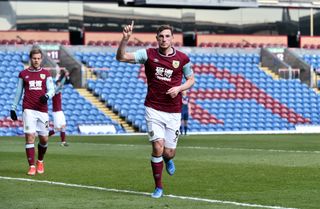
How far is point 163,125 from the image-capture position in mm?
13281

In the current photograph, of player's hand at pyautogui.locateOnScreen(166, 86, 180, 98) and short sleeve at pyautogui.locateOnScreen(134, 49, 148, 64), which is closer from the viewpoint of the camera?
player's hand at pyautogui.locateOnScreen(166, 86, 180, 98)

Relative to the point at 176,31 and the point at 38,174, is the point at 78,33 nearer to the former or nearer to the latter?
the point at 176,31

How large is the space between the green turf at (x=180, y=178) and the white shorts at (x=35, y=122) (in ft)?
2.86

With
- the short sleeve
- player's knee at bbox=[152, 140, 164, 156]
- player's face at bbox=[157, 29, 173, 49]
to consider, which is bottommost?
player's knee at bbox=[152, 140, 164, 156]

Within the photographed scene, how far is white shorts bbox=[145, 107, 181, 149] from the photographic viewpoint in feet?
43.1

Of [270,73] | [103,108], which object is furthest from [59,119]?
[270,73]

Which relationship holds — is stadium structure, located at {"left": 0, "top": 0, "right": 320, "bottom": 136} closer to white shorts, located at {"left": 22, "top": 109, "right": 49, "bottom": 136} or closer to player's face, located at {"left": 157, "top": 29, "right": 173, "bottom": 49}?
white shorts, located at {"left": 22, "top": 109, "right": 49, "bottom": 136}

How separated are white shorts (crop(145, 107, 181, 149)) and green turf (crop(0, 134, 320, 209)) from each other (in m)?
0.87

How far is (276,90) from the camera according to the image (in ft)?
168

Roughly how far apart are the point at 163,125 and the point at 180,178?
3.21 m

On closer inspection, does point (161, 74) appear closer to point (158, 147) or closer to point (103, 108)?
point (158, 147)

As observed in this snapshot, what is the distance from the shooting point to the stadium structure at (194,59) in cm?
4500

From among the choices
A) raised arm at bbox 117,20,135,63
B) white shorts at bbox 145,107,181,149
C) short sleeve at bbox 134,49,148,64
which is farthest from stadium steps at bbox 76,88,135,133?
raised arm at bbox 117,20,135,63

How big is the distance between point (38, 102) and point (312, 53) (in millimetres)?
40956
